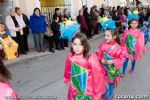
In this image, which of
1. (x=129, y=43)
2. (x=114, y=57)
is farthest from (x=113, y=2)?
(x=114, y=57)

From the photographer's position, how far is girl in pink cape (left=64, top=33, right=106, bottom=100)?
3.84 meters

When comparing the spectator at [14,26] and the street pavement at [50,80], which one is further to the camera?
the spectator at [14,26]

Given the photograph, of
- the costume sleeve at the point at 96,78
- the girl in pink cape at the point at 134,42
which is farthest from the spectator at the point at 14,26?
the costume sleeve at the point at 96,78

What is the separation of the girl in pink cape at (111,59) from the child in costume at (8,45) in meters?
5.18

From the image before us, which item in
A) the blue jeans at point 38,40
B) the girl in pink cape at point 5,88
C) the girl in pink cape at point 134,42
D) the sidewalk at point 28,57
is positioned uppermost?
the girl in pink cape at point 5,88

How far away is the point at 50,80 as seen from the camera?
291 inches

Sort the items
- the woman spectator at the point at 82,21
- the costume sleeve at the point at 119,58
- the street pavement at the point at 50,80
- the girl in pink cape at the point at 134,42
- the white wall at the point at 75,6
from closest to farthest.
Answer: the costume sleeve at the point at 119,58, the street pavement at the point at 50,80, the girl in pink cape at the point at 134,42, the woman spectator at the point at 82,21, the white wall at the point at 75,6

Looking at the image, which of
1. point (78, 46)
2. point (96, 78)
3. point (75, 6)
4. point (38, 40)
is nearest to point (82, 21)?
point (75, 6)

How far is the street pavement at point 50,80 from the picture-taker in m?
6.16

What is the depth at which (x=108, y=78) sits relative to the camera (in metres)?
5.15

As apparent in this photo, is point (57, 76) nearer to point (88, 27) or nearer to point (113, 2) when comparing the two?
point (88, 27)

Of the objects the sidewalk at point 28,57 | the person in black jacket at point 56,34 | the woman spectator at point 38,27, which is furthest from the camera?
the person in black jacket at point 56,34

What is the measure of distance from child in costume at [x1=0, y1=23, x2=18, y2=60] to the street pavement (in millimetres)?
445

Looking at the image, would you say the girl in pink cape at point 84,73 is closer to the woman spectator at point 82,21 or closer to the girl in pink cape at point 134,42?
the girl in pink cape at point 134,42
